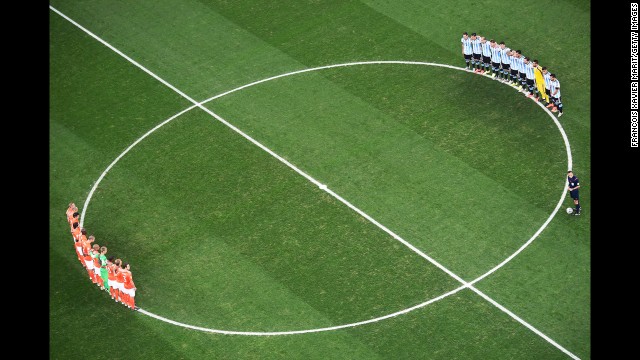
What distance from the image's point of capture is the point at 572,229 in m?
29.5

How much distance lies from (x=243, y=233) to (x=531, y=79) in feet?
32.9

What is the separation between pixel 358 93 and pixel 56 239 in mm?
10056

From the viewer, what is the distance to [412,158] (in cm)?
3219

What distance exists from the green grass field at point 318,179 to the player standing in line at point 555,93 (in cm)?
35

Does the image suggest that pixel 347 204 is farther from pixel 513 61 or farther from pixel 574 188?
pixel 513 61

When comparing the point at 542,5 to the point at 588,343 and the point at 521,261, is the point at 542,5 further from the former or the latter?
the point at 588,343

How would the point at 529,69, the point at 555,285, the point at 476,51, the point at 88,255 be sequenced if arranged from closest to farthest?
the point at 555,285 < the point at 88,255 < the point at 529,69 < the point at 476,51

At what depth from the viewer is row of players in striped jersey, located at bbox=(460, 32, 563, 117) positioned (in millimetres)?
33250

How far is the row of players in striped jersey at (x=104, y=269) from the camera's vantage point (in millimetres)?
28141

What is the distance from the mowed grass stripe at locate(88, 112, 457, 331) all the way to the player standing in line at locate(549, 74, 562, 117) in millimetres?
7048

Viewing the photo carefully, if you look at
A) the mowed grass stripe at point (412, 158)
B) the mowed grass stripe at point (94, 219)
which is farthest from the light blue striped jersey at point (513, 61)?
the mowed grass stripe at point (94, 219)

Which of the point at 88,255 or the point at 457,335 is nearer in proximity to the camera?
the point at 457,335

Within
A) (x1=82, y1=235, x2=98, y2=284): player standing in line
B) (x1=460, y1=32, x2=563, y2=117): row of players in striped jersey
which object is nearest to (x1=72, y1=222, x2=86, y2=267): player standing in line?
(x1=82, y1=235, x2=98, y2=284): player standing in line

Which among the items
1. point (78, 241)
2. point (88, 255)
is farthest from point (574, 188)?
point (78, 241)
